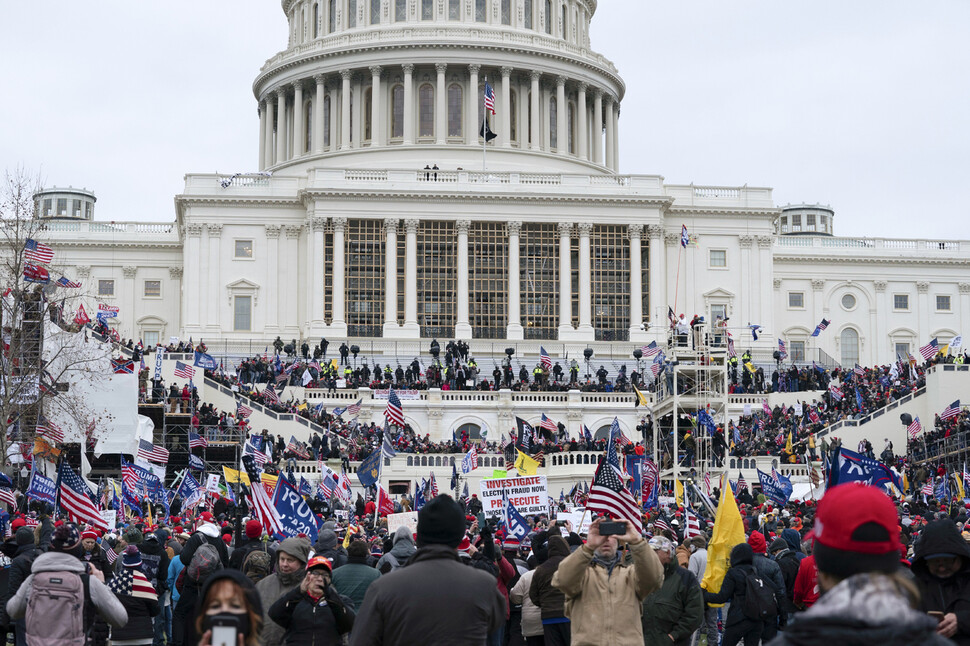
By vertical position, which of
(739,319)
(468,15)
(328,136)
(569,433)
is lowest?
(569,433)

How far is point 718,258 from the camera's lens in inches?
3415

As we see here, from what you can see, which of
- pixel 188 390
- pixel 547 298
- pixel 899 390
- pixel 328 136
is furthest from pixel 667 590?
pixel 328 136

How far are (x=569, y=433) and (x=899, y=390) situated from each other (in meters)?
13.3

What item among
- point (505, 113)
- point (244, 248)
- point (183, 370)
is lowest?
point (183, 370)

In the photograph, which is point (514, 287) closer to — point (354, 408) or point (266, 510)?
point (354, 408)

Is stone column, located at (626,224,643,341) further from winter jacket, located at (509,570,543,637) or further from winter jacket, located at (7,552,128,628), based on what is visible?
winter jacket, located at (7,552,128,628)

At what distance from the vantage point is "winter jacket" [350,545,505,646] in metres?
8.50

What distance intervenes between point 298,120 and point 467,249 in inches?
876

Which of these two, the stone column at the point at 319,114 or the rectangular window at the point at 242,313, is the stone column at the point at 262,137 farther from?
the rectangular window at the point at 242,313

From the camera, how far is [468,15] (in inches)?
3937

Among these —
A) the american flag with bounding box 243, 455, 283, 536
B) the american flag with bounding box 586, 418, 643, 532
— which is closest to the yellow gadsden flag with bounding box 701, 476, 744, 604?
the american flag with bounding box 586, 418, 643, 532

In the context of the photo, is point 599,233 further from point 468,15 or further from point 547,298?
point 468,15

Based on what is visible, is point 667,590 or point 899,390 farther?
point 899,390

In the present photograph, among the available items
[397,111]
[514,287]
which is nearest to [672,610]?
[514,287]
